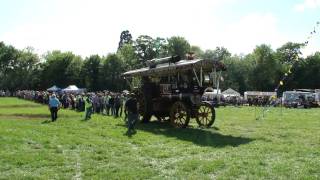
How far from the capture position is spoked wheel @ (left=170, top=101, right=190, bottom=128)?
806 inches

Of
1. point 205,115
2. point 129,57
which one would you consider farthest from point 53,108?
point 129,57

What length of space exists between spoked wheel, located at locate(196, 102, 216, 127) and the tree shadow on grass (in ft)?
4.19

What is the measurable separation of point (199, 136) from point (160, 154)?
4677mm

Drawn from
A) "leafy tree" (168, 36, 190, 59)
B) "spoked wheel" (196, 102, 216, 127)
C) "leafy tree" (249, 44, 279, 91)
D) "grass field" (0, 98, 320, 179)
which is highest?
"leafy tree" (168, 36, 190, 59)

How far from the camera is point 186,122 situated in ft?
66.9

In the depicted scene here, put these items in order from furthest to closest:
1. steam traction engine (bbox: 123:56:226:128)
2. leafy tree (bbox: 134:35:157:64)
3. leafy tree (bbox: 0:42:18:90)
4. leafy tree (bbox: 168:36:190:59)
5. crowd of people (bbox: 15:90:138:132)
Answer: leafy tree (bbox: 0:42:18:90), leafy tree (bbox: 134:35:157:64), leafy tree (bbox: 168:36:190:59), steam traction engine (bbox: 123:56:226:128), crowd of people (bbox: 15:90:138:132)

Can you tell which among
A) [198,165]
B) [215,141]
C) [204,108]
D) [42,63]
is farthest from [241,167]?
[42,63]

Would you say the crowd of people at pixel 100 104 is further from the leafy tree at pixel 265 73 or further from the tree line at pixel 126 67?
the leafy tree at pixel 265 73

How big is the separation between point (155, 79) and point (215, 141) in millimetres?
8813

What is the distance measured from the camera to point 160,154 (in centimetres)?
1314

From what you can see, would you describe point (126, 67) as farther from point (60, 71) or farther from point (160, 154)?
point (160, 154)

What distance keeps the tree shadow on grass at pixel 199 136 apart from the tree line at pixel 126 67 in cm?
6633

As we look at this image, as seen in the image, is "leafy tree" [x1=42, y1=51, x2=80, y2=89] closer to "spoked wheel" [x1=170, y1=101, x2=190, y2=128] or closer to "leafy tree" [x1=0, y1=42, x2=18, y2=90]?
"leafy tree" [x1=0, y1=42, x2=18, y2=90]

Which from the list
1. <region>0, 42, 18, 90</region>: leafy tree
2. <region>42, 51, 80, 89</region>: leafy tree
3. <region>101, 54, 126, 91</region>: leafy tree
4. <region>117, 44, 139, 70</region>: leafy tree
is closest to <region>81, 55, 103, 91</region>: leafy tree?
<region>101, 54, 126, 91</region>: leafy tree
